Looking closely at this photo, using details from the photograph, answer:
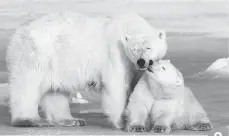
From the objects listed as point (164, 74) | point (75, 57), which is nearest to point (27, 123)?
point (75, 57)

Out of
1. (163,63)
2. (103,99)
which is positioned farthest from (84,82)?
(163,63)

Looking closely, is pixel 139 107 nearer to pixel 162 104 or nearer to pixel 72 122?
pixel 162 104

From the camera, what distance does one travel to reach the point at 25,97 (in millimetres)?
6961

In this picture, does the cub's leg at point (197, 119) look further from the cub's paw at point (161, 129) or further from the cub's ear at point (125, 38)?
the cub's ear at point (125, 38)

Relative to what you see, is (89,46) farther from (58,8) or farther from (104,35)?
(58,8)

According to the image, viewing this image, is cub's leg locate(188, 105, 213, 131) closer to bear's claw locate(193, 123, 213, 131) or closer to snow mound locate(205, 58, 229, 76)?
bear's claw locate(193, 123, 213, 131)

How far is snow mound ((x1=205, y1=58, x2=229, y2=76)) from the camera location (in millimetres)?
8727

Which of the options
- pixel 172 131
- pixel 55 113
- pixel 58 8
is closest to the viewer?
pixel 172 131

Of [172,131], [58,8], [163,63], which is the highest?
[58,8]

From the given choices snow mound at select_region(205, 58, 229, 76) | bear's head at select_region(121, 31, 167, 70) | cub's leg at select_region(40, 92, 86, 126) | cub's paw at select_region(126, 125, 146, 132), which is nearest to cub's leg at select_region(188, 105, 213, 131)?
cub's paw at select_region(126, 125, 146, 132)

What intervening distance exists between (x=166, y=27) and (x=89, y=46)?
1.98m

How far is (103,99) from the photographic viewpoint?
7.07 m

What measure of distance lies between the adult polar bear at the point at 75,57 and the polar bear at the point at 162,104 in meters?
0.16

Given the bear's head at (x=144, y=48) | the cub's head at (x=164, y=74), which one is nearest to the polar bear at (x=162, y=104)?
the cub's head at (x=164, y=74)
